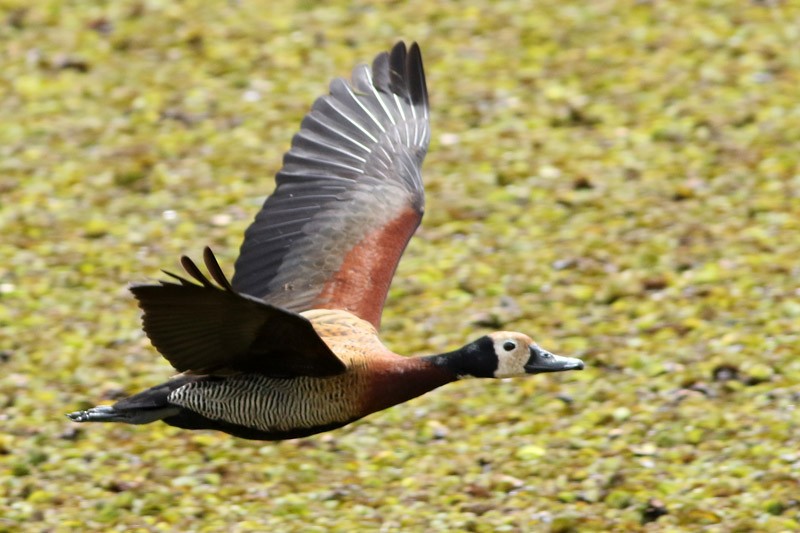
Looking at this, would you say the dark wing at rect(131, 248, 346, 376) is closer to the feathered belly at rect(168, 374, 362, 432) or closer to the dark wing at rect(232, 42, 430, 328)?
the feathered belly at rect(168, 374, 362, 432)

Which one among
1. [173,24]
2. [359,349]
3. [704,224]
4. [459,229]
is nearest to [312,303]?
[359,349]

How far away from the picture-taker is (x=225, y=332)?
19.5 ft

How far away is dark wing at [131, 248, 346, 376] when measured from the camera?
18.3 feet

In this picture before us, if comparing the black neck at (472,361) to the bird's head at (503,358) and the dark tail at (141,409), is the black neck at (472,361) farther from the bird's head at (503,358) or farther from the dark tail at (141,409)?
the dark tail at (141,409)

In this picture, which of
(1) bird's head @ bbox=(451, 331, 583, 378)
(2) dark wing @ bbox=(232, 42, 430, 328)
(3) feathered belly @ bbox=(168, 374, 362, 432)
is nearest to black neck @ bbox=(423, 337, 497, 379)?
(1) bird's head @ bbox=(451, 331, 583, 378)

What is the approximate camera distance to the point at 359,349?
6.44 meters

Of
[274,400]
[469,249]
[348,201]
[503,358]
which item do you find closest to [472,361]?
[503,358]

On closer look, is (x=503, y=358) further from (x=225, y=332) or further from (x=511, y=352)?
(x=225, y=332)

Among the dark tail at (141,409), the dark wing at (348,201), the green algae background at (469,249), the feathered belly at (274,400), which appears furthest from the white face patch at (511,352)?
the dark tail at (141,409)

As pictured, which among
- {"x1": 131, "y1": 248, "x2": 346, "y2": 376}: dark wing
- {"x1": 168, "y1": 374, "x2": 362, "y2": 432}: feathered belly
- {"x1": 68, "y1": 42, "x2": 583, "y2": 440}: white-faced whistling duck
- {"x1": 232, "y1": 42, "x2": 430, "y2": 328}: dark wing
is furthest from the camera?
{"x1": 232, "y1": 42, "x2": 430, "y2": 328}: dark wing

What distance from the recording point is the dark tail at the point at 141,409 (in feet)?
21.0

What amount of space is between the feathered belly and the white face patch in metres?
0.62

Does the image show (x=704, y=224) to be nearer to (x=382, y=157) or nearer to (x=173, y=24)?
(x=382, y=157)

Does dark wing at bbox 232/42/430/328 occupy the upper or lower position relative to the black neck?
upper
